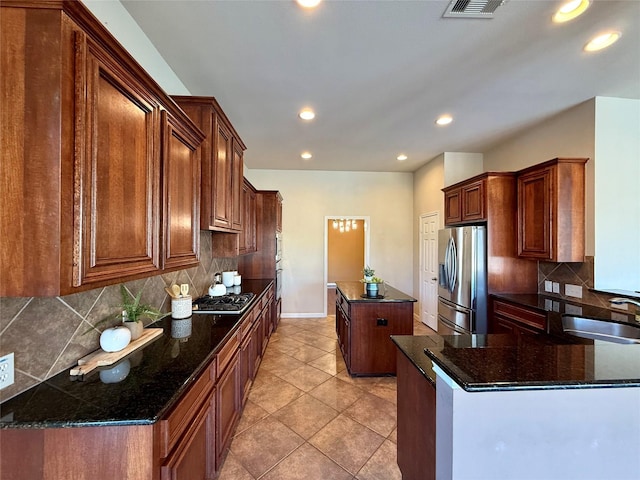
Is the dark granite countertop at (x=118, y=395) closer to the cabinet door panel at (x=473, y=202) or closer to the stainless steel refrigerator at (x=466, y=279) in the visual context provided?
the stainless steel refrigerator at (x=466, y=279)

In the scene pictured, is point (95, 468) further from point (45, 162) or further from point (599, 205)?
point (599, 205)

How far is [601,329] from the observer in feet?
7.78

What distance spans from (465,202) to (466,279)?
1088 mm

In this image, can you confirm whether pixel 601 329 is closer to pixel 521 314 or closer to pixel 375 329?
pixel 521 314

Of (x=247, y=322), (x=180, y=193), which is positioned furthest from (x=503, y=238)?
(x=180, y=193)

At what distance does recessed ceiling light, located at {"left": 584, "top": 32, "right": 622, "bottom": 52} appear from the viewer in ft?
6.18

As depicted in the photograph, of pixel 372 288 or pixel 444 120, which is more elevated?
pixel 444 120

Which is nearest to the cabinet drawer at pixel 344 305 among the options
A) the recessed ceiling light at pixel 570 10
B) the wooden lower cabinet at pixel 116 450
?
the wooden lower cabinet at pixel 116 450

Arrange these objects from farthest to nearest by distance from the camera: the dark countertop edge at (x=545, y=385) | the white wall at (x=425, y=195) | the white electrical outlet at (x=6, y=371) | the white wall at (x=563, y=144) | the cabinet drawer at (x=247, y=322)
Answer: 1. the white wall at (x=425, y=195)
2. the white wall at (x=563, y=144)
3. the cabinet drawer at (x=247, y=322)
4. the white electrical outlet at (x=6, y=371)
5. the dark countertop edge at (x=545, y=385)

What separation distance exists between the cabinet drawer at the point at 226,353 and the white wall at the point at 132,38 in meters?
1.97

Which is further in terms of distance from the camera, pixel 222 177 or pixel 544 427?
pixel 222 177

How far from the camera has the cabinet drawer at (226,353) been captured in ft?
5.46

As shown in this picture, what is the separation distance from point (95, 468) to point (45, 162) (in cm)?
103

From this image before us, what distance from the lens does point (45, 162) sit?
0.82m
